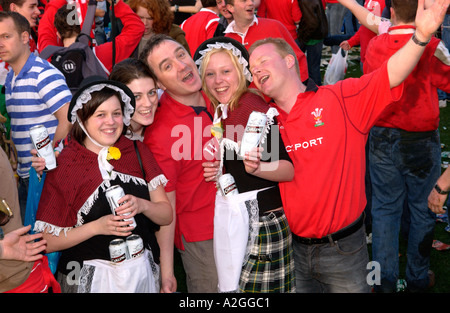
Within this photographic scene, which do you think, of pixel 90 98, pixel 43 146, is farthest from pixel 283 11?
pixel 43 146

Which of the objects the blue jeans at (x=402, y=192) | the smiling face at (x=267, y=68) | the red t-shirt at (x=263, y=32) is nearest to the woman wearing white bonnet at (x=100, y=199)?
the smiling face at (x=267, y=68)

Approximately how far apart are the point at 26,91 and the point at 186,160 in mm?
1902

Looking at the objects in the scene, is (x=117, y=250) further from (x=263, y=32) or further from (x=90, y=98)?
(x=263, y=32)

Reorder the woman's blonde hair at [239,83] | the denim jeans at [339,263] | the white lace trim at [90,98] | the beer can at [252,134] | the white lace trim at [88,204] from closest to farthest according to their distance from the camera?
the beer can at [252,134] → the white lace trim at [88,204] → the white lace trim at [90,98] → the denim jeans at [339,263] → the woman's blonde hair at [239,83]

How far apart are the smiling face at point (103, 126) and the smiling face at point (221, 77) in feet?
2.45

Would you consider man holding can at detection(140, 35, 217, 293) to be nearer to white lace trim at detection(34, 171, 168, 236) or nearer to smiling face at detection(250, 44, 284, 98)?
white lace trim at detection(34, 171, 168, 236)

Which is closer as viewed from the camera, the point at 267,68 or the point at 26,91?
the point at 267,68

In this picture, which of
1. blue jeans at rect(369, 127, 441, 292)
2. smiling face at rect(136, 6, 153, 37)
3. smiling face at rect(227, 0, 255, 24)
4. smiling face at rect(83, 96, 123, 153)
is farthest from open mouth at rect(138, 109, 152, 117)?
smiling face at rect(136, 6, 153, 37)

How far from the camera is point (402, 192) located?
4.69m

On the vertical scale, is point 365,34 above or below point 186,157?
above

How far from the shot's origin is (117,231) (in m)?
3.02

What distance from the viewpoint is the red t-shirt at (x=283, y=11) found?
8.27 meters

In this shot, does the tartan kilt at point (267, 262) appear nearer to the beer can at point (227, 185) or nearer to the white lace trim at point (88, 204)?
the beer can at point (227, 185)
